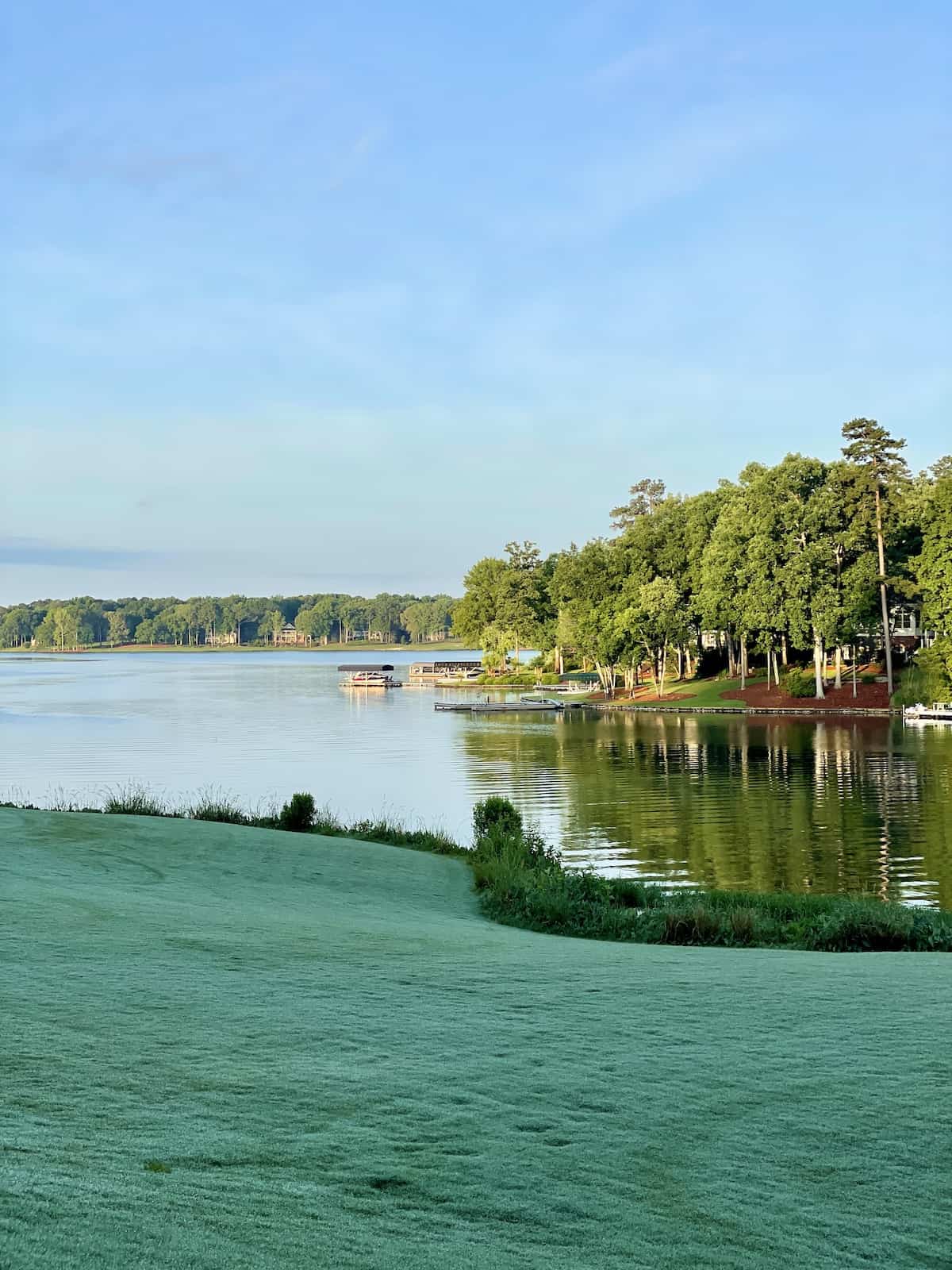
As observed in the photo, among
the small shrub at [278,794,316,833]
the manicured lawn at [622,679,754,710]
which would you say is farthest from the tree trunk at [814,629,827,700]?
the small shrub at [278,794,316,833]

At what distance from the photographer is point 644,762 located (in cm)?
5075

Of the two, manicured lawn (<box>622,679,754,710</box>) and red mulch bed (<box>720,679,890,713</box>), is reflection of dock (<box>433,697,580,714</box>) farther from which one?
red mulch bed (<box>720,679,890,713</box>)

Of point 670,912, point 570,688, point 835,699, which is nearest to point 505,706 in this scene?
point 570,688

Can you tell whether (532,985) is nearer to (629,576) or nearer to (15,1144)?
(15,1144)

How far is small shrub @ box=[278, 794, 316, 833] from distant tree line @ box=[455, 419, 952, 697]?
49.8 m

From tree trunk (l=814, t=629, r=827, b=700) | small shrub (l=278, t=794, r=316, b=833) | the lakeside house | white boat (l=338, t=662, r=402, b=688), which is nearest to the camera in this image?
small shrub (l=278, t=794, r=316, b=833)

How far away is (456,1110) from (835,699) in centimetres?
7069

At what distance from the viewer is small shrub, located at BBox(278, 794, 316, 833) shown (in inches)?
994

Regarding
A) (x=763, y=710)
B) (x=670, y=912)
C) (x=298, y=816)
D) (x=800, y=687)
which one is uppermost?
(x=800, y=687)

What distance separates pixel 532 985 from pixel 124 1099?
11.0ft

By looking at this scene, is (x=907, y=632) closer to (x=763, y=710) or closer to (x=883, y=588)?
(x=883, y=588)

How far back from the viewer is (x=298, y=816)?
25.4 metres

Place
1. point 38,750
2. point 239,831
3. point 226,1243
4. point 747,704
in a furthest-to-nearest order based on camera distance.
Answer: point 747,704 < point 38,750 < point 239,831 < point 226,1243

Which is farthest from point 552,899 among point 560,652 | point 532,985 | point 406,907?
point 560,652
